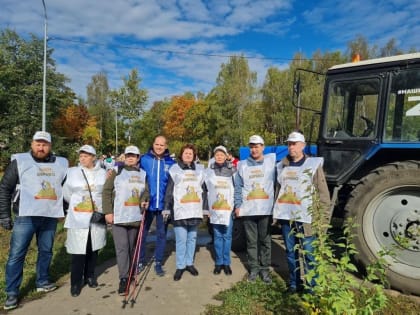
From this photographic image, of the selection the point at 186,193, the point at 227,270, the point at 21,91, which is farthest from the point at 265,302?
the point at 21,91

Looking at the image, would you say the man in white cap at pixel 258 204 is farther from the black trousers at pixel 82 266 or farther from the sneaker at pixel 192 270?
the black trousers at pixel 82 266

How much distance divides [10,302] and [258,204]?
9.88ft

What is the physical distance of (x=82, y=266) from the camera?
386cm

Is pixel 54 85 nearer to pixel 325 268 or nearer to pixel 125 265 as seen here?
pixel 125 265

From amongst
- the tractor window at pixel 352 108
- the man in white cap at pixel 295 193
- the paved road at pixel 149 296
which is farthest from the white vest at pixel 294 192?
the paved road at pixel 149 296

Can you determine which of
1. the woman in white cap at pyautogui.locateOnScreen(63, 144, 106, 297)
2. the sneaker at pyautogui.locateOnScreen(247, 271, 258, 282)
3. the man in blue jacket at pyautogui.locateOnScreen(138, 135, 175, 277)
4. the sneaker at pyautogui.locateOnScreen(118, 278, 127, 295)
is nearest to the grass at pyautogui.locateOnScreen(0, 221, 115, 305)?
the woman in white cap at pyautogui.locateOnScreen(63, 144, 106, 297)

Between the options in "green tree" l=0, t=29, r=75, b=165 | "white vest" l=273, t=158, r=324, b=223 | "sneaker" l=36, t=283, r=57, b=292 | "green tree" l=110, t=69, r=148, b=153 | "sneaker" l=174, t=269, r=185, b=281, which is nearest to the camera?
"white vest" l=273, t=158, r=324, b=223

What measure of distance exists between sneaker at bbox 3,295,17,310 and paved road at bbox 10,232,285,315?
0.07 metres

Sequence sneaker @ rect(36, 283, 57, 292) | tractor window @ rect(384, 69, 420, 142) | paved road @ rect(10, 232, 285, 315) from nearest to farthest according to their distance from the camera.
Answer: paved road @ rect(10, 232, 285, 315), tractor window @ rect(384, 69, 420, 142), sneaker @ rect(36, 283, 57, 292)

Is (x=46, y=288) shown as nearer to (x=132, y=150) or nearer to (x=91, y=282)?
(x=91, y=282)

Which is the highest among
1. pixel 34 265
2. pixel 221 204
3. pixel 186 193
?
pixel 186 193

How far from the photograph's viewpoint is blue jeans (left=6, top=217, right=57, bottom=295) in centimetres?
354

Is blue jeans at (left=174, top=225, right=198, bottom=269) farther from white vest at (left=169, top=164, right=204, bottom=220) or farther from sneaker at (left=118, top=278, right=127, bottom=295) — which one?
sneaker at (left=118, top=278, right=127, bottom=295)

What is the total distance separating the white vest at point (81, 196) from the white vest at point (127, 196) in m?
0.22
